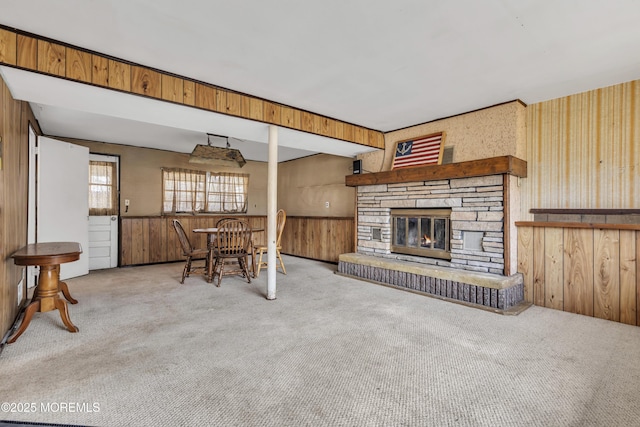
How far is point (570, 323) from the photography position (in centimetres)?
283

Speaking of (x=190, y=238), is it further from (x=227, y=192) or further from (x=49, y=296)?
(x=49, y=296)

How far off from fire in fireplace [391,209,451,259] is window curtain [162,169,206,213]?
14.0ft

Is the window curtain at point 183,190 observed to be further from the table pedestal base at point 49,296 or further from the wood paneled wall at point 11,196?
the table pedestal base at point 49,296

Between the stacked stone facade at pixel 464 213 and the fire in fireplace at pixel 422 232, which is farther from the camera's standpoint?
the fire in fireplace at pixel 422 232

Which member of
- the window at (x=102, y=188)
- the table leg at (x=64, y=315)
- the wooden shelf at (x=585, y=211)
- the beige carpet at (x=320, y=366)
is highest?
the window at (x=102, y=188)

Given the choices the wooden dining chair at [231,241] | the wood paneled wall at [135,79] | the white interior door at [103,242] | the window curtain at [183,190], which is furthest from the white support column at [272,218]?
the white interior door at [103,242]

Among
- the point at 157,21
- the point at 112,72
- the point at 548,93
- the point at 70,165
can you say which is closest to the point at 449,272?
the point at 548,93

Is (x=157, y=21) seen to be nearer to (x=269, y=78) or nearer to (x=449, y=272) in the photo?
(x=269, y=78)

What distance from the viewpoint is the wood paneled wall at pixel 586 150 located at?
2961 mm

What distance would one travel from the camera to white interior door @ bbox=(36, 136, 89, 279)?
4.05 meters

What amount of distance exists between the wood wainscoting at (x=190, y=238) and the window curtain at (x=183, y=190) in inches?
11.3

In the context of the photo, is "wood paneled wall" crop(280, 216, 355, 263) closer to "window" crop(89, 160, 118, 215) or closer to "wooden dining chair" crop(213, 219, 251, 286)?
"wooden dining chair" crop(213, 219, 251, 286)

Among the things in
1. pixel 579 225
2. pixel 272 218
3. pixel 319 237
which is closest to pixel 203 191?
pixel 319 237

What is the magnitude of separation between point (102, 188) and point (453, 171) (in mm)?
5884
